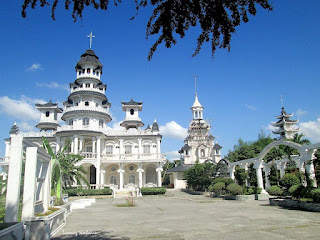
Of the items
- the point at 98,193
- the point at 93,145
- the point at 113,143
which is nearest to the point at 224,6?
the point at 98,193

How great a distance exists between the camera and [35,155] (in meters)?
8.36

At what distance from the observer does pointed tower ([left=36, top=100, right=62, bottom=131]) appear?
43062 millimetres

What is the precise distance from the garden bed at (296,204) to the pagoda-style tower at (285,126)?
4741 centimetres

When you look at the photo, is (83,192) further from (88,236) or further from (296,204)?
(88,236)

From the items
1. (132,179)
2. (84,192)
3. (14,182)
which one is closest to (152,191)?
(132,179)

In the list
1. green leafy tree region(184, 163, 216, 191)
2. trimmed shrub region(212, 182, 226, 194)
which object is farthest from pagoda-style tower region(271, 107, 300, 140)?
trimmed shrub region(212, 182, 226, 194)

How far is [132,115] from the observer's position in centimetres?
4375

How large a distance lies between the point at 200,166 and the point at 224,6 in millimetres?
30170

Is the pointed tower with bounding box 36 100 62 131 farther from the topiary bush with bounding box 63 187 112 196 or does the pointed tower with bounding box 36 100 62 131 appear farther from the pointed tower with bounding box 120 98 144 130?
the topiary bush with bounding box 63 187 112 196

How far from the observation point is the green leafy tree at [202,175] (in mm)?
31203

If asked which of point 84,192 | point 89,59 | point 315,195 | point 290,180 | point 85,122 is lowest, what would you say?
point 84,192

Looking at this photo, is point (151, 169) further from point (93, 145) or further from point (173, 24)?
point (173, 24)

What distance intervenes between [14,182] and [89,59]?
34365 millimetres

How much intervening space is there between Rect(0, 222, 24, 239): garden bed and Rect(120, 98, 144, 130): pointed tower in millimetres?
36229
